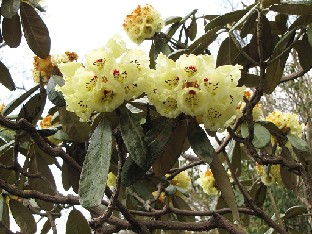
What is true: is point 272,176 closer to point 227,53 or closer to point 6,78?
point 227,53

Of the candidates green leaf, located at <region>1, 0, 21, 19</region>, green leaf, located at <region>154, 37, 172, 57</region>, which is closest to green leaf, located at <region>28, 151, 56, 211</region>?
green leaf, located at <region>1, 0, 21, 19</region>

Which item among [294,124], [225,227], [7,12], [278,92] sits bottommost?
[225,227]

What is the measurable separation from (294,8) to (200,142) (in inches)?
17.2

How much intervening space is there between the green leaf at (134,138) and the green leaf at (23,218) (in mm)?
671

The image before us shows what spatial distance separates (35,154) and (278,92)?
228 inches

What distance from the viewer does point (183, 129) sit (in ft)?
2.63

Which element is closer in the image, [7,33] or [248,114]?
[248,114]

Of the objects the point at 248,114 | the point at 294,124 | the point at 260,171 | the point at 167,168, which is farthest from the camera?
the point at 260,171

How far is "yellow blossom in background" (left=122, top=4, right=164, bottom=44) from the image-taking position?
1.60 metres

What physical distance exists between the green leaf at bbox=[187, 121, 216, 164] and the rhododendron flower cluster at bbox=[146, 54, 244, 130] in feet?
0.06

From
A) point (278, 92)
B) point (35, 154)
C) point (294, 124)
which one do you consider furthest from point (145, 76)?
point (278, 92)

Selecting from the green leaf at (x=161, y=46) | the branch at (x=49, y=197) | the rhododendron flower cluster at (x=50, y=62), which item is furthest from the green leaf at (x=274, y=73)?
the branch at (x=49, y=197)

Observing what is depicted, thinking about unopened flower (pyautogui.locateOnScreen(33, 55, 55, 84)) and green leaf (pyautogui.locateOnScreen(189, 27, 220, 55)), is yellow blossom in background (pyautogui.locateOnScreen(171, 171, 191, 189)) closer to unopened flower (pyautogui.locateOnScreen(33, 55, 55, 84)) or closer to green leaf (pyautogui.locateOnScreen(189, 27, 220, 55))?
unopened flower (pyautogui.locateOnScreen(33, 55, 55, 84))

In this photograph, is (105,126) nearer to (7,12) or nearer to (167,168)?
(167,168)
